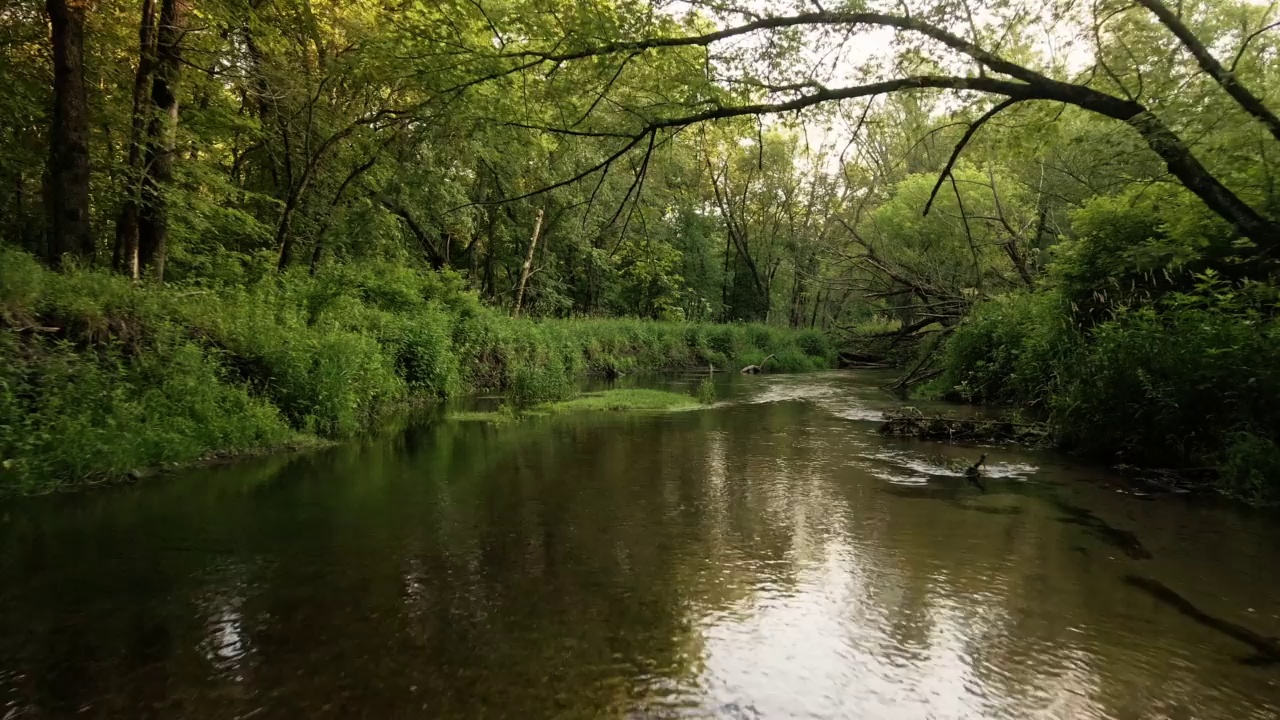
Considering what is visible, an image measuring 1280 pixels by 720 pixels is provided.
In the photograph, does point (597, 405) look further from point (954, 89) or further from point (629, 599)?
point (629, 599)

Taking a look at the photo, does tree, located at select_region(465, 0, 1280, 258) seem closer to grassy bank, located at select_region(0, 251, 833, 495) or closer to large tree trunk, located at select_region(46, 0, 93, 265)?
grassy bank, located at select_region(0, 251, 833, 495)

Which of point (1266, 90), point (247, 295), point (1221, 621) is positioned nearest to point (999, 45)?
point (1266, 90)

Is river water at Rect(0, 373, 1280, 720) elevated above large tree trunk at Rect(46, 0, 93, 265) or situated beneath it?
situated beneath

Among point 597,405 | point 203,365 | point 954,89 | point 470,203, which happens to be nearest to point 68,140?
point 203,365

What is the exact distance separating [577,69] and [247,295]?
6.83 m

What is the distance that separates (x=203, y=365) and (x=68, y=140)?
3.86m

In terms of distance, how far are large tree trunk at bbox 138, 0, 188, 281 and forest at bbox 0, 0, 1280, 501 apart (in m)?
0.05

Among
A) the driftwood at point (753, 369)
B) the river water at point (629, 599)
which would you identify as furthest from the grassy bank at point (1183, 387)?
the driftwood at point (753, 369)

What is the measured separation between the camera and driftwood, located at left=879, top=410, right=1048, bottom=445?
10.4 m

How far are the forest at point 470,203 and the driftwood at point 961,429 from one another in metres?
0.60

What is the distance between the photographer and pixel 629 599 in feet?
14.4

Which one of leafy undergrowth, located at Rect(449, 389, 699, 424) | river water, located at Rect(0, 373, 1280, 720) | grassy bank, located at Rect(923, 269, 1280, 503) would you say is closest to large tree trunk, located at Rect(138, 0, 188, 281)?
river water, located at Rect(0, 373, 1280, 720)

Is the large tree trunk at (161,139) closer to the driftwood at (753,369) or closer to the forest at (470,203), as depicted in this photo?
the forest at (470,203)

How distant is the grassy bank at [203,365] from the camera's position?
265 inches
